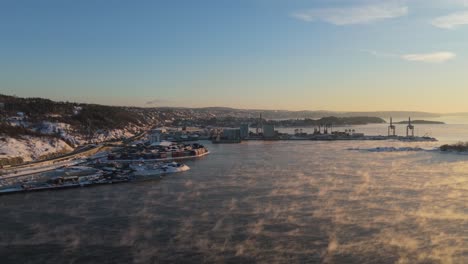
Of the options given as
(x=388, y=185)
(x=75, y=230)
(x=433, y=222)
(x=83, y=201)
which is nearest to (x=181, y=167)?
(x=83, y=201)

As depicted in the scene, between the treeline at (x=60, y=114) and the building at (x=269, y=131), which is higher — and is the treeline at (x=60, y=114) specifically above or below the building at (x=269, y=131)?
above

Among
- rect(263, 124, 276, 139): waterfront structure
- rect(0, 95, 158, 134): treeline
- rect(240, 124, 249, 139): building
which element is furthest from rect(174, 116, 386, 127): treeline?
rect(0, 95, 158, 134): treeline

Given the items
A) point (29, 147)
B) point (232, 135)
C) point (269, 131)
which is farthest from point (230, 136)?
point (29, 147)

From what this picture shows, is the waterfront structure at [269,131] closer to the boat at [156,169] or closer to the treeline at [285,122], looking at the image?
the treeline at [285,122]

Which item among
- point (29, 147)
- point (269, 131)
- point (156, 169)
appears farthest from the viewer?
point (269, 131)

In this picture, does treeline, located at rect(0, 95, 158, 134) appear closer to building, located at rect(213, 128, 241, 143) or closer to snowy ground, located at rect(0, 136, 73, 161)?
snowy ground, located at rect(0, 136, 73, 161)

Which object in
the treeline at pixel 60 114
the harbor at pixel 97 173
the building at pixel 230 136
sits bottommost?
the harbor at pixel 97 173

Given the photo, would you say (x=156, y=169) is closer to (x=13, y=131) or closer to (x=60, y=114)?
(x=13, y=131)

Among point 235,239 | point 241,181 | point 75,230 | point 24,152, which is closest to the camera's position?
point 235,239

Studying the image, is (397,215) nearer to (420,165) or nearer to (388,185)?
(388,185)

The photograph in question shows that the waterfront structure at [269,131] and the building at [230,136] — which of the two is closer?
the building at [230,136]

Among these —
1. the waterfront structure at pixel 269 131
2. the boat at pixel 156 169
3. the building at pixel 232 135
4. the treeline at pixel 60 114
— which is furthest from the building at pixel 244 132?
the boat at pixel 156 169
